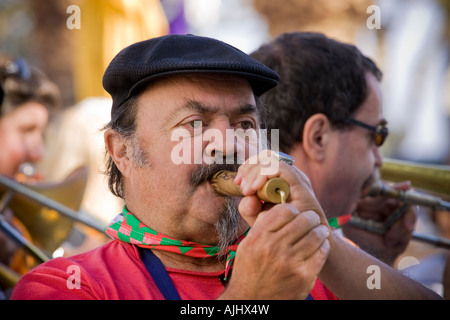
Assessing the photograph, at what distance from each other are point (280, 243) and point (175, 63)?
2.16ft

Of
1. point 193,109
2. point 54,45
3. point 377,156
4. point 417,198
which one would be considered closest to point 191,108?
point 193,109

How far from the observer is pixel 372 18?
2660 millimetres

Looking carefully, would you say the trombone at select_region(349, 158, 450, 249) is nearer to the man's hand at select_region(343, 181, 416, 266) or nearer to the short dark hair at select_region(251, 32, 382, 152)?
the man's hand at select_region(343, 181, 416, 266)

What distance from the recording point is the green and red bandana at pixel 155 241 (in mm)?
1767

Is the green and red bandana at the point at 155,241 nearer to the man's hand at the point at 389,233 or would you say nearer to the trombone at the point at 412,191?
the trombone at the point at 412,191

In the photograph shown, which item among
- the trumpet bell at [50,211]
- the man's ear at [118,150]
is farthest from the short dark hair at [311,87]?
the trumpet bell at [50,211]

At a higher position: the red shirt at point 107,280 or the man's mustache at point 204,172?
the man's mustache at point 204,172

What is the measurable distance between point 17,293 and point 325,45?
1753 millimetres

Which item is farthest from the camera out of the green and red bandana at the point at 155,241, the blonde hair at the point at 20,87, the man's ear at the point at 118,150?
the blonde hair at the point at 20,87

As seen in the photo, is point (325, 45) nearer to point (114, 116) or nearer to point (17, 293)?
point (114, 116)

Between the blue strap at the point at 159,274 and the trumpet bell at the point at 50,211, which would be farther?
the trumpet bell at the point at 50,211

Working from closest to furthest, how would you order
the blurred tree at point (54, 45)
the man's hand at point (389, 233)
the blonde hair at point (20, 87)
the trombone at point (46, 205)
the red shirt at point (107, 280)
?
1. the red shirt at point (107, 280)
2. the man's hand at point (389, 233)
3. the trombone at point (46, 205)
4. the blonde hair at point (20, 87)
5. the blurred tree at point (54, 45)

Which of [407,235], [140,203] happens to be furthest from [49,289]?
[407,235]

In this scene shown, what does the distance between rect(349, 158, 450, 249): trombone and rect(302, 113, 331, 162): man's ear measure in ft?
1.40
